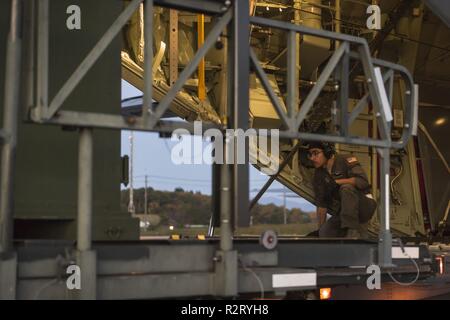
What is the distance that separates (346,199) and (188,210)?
2803 millimetres

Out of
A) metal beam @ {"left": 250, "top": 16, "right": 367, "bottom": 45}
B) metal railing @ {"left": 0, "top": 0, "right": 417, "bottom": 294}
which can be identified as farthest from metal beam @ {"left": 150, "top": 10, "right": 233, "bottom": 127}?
metal beam @ {"left": 250, "top": 16, "right": 367, "bottom": 45}

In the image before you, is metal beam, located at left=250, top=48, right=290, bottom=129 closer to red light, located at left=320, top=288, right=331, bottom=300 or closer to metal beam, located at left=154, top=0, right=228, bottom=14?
metal beam, located at left=154, top=0, right=228, bottom=14

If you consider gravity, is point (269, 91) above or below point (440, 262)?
above

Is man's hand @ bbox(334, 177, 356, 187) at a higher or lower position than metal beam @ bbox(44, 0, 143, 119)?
lower

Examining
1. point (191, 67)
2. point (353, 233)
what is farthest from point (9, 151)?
point (353, 233)

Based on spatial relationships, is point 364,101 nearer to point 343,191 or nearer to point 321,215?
point 343,191

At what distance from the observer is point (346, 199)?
5625 mm

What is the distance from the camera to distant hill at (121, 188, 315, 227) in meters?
7.01

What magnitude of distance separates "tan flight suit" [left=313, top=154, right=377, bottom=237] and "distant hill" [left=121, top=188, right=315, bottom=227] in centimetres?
72

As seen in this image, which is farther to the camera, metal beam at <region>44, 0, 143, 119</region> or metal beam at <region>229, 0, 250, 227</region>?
metal beam at <region>229, 0, 250, 227</region>

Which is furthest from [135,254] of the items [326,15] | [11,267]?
[326,15]

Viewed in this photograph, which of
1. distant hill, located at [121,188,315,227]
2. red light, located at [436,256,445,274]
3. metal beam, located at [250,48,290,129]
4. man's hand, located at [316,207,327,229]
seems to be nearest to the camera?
metal beam, located at [250,48,290,129]

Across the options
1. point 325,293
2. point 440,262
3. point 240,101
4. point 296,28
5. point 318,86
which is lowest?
point 325,293

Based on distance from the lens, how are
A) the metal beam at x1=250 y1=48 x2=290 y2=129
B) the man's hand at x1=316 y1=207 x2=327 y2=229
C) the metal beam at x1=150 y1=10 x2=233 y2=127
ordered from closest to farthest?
the metal beam at x1=150 y1=10 x2=233 y2=127
the metal beam at x1=250 y1=48 x2=290 y2=129
the man's hand at x1=316 y1=207 x2=327 y2=229
